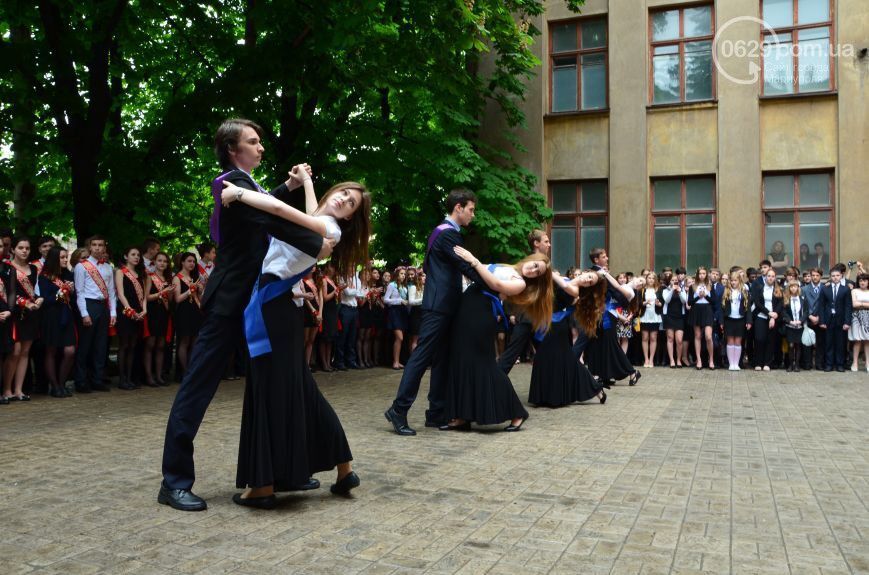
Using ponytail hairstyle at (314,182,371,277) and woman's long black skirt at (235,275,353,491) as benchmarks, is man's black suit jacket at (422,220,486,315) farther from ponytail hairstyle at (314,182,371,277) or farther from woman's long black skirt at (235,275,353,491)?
woman's long black skirt at (235,275,353,491)

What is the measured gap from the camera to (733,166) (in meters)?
21.5

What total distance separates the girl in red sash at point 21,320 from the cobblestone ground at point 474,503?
1889mm

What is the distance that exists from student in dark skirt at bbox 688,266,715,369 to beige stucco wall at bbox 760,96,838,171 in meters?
4.73

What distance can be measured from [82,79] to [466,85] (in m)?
7.53

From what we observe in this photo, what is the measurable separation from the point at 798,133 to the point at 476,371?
54.2 feet

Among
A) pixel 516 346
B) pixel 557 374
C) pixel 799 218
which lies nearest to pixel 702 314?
pixel 799 218

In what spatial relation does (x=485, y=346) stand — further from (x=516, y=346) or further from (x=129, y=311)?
(x=129, y=311)

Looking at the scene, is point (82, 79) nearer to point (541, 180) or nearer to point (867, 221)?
point (541, 180)

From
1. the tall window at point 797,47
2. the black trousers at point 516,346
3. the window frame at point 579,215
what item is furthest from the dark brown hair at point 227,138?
the tall window at point 797,47

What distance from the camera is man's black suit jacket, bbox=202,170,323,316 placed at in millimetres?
4797

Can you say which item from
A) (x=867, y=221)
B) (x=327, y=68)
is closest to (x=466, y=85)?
(x=327, y=68)

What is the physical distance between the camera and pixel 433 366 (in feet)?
26.9

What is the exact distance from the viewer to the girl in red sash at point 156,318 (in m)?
12.8

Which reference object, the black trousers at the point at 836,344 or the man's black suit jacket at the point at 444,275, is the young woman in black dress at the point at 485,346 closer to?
the man's black suit jacket at the point at 444,275
